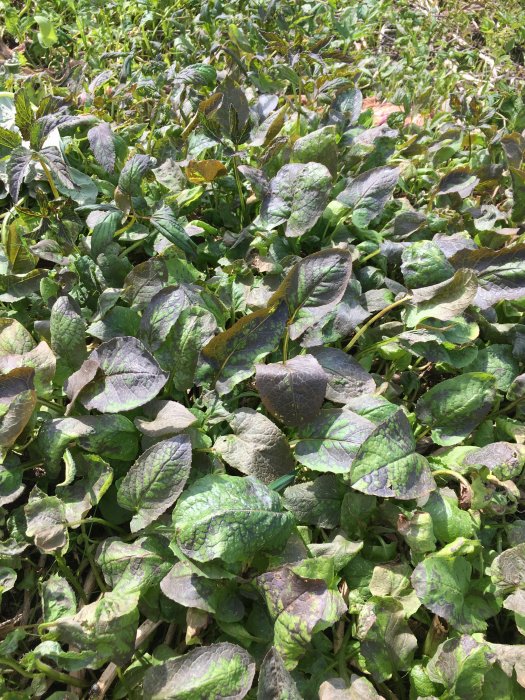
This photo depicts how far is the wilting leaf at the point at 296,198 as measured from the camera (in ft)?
5.24

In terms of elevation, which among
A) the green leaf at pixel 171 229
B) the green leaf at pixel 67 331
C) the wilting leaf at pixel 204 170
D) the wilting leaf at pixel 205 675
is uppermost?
the wilting leaf at pixel 204 170

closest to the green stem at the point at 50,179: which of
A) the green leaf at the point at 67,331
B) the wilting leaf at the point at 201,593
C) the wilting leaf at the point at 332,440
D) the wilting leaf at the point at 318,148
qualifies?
the green leaf at the point at 67,331

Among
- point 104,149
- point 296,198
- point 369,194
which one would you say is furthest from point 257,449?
point 104,149

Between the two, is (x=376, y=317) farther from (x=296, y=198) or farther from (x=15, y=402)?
(x=15, y=402)

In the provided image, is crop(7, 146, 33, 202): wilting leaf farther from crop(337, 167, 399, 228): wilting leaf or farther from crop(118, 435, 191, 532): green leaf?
crop(337, 167, 399, 228): wilting leaf

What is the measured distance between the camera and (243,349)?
1393 mm

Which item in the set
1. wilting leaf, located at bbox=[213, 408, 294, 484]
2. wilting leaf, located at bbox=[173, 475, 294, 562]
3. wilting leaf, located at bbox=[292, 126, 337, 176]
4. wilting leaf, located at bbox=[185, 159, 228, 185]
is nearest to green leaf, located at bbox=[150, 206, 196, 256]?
wilting leaf, located at bbox=[185, 159, 228, 185]

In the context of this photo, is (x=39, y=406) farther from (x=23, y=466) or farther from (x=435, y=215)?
(x=435, y=215)

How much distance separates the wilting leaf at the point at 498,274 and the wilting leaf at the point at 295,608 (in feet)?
2.61

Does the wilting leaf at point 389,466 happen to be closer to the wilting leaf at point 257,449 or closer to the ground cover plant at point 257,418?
the ground cover plant at point 257,418

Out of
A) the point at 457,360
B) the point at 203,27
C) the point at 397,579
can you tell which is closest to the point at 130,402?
the point at 397,579

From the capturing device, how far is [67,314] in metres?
1.37

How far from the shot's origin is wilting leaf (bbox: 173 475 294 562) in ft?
3.51

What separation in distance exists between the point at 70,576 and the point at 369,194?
1215mm
